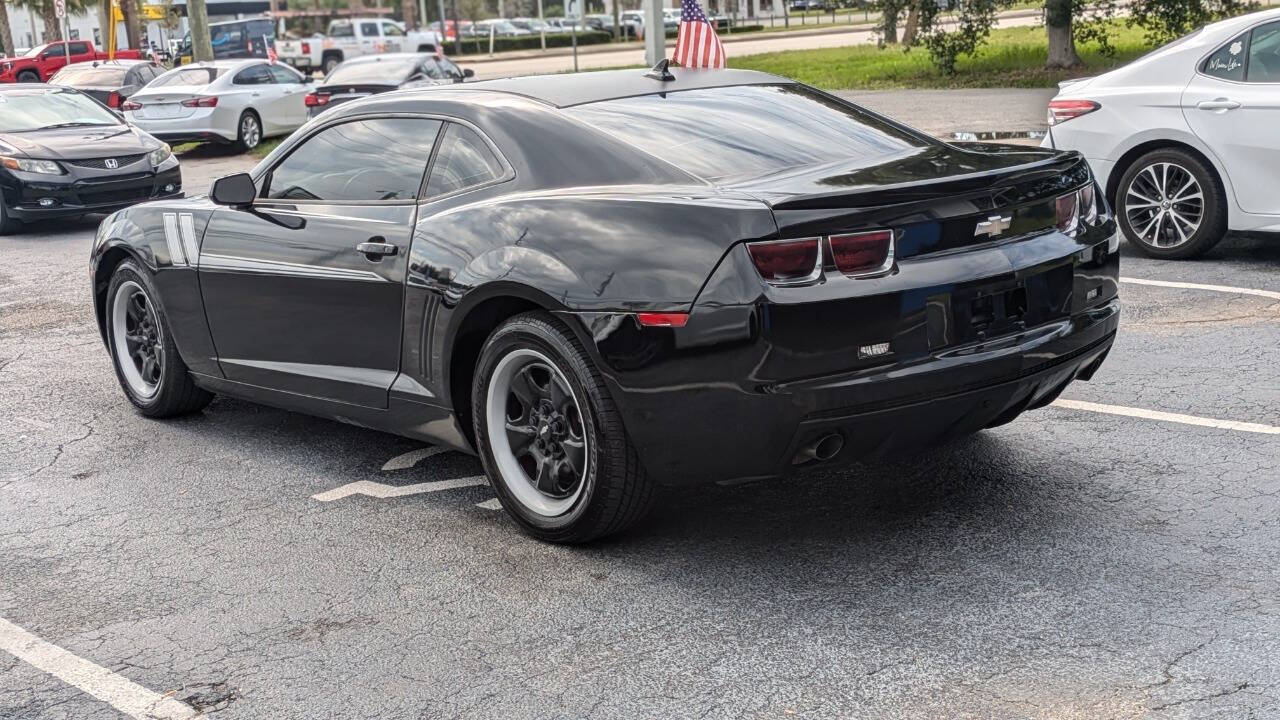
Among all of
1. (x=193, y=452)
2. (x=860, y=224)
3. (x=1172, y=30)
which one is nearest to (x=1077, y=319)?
(x=860, y=224)

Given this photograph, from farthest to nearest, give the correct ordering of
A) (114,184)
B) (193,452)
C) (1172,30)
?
(1172,30) < (114,184) < (193,452)

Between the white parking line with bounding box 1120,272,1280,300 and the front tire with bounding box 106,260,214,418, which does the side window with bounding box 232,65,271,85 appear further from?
the white parking line with bounding box 1120,272,1280,300

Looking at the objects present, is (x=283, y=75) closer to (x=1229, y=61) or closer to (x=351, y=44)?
(x=1229, y=61)

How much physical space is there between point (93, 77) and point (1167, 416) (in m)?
27.8

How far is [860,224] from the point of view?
13.3 feet

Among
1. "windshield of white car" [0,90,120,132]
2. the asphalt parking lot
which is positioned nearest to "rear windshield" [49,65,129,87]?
"windshield of white car" [0,90,120,132]

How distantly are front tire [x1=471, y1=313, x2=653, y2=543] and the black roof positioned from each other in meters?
0.98

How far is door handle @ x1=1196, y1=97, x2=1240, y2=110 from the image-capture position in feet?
28.0

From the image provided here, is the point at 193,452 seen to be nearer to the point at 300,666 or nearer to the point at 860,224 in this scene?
the point at 300,666

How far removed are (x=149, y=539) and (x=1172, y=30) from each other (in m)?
21.2

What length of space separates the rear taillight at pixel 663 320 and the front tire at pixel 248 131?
1957 cm

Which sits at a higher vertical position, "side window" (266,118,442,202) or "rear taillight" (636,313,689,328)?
"side window" (266,118,442,202)

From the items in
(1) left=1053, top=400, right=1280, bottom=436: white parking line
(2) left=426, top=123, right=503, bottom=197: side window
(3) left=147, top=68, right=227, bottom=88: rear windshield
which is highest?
(3) left=147, top=68, right=227, bottom=88: rear windshield

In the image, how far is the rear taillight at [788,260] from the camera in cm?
398
